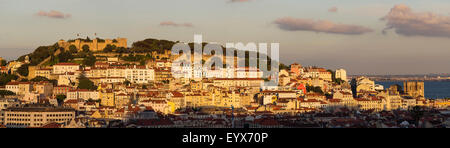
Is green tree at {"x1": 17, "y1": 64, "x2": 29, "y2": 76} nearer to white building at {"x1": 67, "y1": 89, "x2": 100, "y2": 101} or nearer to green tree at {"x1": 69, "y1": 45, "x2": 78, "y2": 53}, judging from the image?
green tree at {"x1": 69, "y1": 45, "x2": 78, "y2": 53}

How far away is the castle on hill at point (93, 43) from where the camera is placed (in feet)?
162

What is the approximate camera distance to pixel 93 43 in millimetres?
49812

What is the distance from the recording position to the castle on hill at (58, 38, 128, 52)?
4928cm

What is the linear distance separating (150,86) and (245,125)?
1198cm

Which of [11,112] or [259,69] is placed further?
[259,69]

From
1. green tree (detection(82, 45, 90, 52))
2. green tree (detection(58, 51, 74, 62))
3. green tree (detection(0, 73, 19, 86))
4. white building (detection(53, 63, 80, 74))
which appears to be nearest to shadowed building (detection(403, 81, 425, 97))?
Answer: white building (detection(53, 63, 80, 74))

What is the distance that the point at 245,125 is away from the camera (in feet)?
96.5

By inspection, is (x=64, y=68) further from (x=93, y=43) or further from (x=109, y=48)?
(x=93, y=43)

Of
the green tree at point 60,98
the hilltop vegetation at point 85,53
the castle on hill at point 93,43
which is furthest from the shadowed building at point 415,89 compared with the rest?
the green tree at point 60,98

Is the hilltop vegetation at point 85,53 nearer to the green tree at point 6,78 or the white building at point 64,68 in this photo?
the green tree at point 6,78

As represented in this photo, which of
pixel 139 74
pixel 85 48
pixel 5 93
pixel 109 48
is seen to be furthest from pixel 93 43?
pixel 5 93
